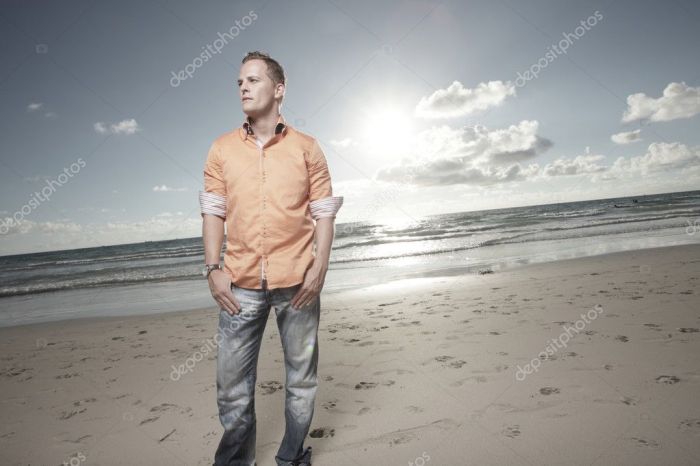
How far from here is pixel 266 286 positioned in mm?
2064

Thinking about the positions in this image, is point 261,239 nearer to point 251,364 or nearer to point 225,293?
point 225,293

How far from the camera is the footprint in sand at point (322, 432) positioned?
2.94 metres

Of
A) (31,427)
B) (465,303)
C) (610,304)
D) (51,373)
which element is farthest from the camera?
(465,303)

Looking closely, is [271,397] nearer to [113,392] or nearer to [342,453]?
[342,453]

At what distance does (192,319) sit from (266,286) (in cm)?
648

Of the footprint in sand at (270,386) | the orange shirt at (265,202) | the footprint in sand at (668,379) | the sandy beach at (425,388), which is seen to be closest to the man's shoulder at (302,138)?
the orange shirt at (265,202)

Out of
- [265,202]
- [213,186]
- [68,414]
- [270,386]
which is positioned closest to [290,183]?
[265,202]

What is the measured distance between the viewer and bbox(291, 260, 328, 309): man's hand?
6.76 feet

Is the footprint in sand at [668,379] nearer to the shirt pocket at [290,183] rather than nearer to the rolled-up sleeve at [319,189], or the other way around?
the rolled-up sleeve at [319,189]

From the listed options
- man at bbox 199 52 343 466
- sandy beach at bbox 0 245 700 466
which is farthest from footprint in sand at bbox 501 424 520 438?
man at bbox 199 52 343 466

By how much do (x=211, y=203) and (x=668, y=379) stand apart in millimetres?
4102

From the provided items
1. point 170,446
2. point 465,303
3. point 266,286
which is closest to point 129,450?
point 170,446

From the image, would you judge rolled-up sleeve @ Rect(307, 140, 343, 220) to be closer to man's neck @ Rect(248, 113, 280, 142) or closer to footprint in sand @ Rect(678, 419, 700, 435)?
man's neck @ Rect(248, 113, 280, 142)

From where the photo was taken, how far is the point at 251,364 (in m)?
2.16
